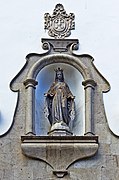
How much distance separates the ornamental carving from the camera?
14.0 metres

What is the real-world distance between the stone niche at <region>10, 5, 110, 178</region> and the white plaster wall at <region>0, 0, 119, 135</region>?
108mm

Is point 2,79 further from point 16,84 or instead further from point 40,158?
point 40,158

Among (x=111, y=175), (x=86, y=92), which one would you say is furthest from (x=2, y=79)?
(x=111, y=175)

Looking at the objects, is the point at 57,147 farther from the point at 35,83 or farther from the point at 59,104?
the point at 35,83

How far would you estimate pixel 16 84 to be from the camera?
13648 mm

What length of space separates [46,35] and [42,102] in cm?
96

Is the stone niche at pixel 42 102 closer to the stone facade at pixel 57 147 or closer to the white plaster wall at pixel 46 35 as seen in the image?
the stone facade at pixel 57 147

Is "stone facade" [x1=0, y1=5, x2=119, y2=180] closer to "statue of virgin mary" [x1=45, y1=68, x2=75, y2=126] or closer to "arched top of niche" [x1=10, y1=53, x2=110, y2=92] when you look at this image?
"arched top of niche" [x1=10, y1=53, x2=110, y2=92]

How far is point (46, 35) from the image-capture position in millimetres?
13961

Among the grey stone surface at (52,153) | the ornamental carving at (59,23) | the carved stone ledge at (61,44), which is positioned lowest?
the grey stone surface at (52,153)

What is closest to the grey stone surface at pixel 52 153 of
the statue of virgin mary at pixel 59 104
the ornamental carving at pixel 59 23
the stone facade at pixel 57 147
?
the stone facade at pixel 57 147

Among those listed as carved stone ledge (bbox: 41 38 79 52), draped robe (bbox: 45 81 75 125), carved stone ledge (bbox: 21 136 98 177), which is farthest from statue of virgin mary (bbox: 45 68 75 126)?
carved stone ledge (bbox: 41 38 79 52)

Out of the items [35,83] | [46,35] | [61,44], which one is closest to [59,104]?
[35,83]

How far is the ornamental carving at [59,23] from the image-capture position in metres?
14.0
